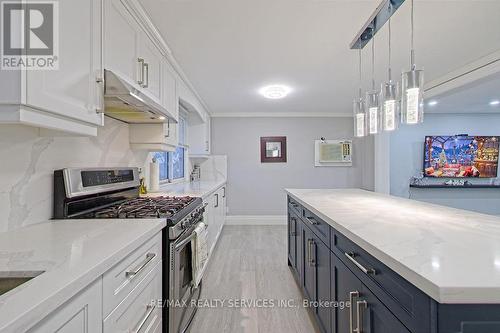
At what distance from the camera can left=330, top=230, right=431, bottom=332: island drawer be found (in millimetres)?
733

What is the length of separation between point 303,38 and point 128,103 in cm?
160

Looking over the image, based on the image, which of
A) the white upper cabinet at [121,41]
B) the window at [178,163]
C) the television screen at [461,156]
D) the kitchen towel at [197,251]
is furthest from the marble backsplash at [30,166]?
the television screen at [461,156]

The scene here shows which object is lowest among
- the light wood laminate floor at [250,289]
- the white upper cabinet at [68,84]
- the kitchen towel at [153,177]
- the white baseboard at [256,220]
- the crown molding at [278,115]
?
the light wood laminate floor at [250,289]

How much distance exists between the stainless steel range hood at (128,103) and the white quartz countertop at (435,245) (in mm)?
1328

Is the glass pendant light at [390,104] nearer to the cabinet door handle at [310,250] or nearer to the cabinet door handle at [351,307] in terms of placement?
the cabinet door handle at [310,250]

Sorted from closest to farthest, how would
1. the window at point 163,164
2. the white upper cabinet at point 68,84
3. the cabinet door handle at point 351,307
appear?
the white upper cabinet at point 68,84
the cabinet door handle at point 351,307
the window at point 163,164

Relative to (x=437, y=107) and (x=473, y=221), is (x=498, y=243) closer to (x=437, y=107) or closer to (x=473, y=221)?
(x=473, y=221)

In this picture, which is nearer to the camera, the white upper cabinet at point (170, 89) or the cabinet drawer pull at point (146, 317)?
the cabinet drawer pull at point (146, 317)

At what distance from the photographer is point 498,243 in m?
0.99

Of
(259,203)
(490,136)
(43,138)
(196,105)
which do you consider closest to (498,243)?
(43,138)

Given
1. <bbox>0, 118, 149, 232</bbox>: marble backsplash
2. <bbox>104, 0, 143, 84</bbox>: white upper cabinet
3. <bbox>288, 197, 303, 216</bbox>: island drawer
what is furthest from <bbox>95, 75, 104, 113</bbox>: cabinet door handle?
<bbox>288, 197, 303, 216</bbox>: island drawer

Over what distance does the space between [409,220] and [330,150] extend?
4.60 metres

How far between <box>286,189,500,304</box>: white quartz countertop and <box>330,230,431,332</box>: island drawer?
0.16 ft

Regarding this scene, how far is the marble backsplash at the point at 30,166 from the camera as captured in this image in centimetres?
121
